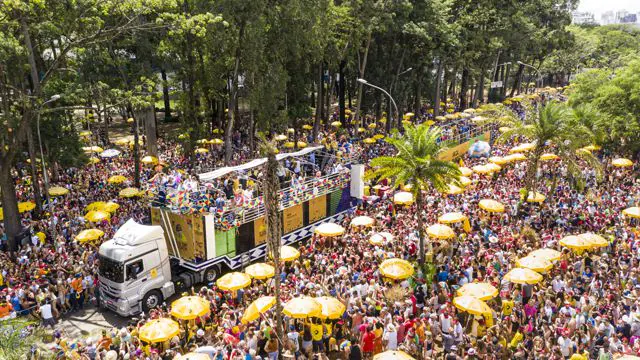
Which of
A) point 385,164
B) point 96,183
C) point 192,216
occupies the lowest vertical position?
point 96,183

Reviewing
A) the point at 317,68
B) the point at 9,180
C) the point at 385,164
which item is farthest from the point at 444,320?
the point at 317,68

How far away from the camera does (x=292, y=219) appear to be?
22547 mm

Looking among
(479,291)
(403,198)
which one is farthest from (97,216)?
(479,291)

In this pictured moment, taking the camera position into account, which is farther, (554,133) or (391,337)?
(554,133)

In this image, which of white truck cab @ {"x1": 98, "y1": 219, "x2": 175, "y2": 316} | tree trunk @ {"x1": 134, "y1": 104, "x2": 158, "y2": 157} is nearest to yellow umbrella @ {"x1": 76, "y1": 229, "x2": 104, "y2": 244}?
white truck cab @ {"x1": 98, "y1": 219, "x2": 175, "y2": 316}

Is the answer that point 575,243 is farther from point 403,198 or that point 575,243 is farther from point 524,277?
point 403,198

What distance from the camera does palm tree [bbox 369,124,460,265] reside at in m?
18.4

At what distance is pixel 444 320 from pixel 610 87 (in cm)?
2758

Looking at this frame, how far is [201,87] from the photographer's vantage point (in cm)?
3644

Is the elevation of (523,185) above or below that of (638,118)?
below

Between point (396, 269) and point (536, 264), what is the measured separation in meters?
4.51

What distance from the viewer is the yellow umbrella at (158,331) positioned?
1325 centimetres

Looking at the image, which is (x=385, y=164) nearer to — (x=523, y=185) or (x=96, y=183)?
(x=523, y=185)

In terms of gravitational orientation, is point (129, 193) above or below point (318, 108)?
below
